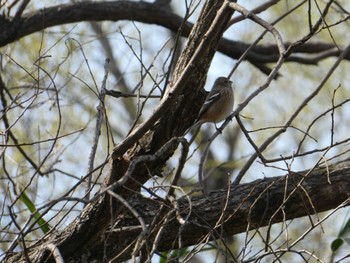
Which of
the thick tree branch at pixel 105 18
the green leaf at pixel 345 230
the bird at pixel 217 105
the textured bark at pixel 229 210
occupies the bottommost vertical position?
the green leaf at pixel 345 230

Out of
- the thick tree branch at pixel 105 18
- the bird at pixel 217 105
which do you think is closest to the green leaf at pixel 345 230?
the bird at pixel 217 105

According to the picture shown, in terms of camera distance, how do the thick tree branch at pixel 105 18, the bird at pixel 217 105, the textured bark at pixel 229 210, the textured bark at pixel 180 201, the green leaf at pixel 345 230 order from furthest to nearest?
1. the bird at pixel 217 105
2. the thick tree branch at pixel 105 18
3. the green leaf at pixel 345 230
4. the textured bark at pixel 229 210
5. the textured bark at pixel 180 201

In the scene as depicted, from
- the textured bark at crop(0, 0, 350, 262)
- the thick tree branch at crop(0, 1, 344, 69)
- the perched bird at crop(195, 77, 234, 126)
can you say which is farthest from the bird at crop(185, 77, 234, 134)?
the textured bark at crop(0, 0, 350, 262)

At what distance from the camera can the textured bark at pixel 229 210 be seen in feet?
12.0

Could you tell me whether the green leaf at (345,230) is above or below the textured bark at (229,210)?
below

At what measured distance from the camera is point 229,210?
4020 mm

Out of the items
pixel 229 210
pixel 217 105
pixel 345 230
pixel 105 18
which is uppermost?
pixel 105 18

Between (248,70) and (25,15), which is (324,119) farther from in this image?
(25,15)

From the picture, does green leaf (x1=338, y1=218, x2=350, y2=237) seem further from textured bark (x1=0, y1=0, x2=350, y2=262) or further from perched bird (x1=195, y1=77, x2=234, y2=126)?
perched bird (x1=195, y1=77, x2=234, y2=126)

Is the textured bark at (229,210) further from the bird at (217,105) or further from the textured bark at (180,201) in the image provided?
the bird at (217,105)

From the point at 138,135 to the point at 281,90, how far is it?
9077 mm

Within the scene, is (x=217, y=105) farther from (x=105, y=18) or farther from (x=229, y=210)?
(x=229, y=210)

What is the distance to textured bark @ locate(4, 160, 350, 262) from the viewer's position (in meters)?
3.66

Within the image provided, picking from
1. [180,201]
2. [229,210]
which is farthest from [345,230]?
[180,201]
